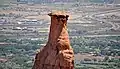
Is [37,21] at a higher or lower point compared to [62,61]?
lower

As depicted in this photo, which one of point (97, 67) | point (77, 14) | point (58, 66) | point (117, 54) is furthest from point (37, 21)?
point (58, 66)

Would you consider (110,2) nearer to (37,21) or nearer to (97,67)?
(37,21)

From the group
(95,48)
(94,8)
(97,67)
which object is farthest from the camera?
(94,8)

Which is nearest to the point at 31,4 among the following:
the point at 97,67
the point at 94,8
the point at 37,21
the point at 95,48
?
the point at 94,8

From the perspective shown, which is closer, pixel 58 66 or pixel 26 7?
pixel 58 66

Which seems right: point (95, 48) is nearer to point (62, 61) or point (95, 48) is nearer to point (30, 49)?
point (30, 49)

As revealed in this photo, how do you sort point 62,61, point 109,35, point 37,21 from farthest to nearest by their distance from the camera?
1. point 37,21
2. point 109,35
3. point 62,61
